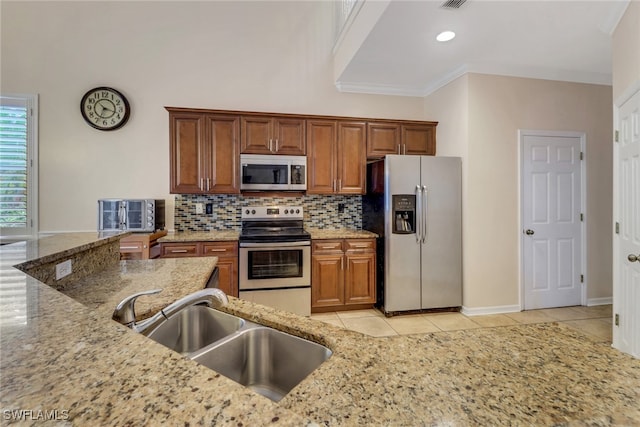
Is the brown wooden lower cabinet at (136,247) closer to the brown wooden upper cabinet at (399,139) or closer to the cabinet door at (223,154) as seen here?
the cabinet door at (223,154)

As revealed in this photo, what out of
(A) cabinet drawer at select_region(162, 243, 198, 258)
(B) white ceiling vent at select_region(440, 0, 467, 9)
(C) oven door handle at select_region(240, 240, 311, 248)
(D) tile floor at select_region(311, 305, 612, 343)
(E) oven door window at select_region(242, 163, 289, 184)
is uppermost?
(B) white ceiling vent at select_region(440, 0, 467, 9)

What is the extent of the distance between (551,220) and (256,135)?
3663mm

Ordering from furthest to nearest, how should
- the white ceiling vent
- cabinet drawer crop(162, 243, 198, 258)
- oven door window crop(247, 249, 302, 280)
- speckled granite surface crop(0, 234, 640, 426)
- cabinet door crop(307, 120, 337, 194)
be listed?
cabinet door crop(307, 120, 337, 194)
oven door window crop(247, 249, 302, 280)
cabinet drawer crop(162, 243, 198, 258)
the white ceiling vent
speckled granite surface crop(0, 234, 640, 426)

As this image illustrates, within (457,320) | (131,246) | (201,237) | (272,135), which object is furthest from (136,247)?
(457,320)

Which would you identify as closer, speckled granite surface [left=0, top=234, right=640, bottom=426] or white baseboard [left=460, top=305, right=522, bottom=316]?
speckled granite surface [left=0, top=234, right=640, bottom=426]

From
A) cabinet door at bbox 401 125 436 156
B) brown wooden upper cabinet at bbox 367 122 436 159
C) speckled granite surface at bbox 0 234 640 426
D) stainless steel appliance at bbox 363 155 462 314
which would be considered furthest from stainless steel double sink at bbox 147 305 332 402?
cabinet door at bbox 401 125 436 156

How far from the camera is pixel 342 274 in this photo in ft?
10.9

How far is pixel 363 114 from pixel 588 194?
2.94 m

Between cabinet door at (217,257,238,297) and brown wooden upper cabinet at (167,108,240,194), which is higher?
brown wooden upper cabinet at (167,108,240,194)

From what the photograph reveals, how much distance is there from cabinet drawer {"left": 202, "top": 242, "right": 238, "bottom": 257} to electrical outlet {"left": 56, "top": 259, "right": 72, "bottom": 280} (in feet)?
5.54

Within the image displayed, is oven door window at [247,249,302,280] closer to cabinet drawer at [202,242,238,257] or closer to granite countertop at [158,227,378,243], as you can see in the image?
cabinet drawer at [202,242,238,257]

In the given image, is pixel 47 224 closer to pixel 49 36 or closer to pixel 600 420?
pixel 49 36

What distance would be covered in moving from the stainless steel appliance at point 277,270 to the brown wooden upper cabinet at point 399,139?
1506 mm

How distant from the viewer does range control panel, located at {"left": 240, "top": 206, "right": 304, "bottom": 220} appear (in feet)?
11.5
